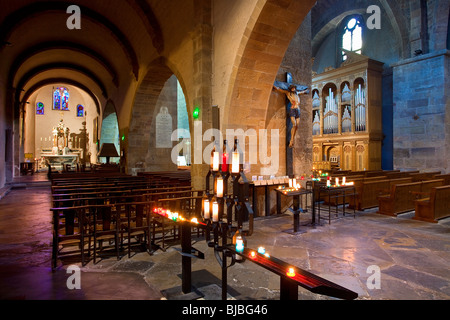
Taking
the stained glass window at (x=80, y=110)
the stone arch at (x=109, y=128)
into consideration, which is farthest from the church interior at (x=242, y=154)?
the stained glass window at (x=80, y=110)

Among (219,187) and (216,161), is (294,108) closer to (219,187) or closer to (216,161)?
(216,161)

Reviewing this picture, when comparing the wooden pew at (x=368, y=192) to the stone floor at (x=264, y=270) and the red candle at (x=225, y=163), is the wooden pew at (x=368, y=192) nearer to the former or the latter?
the stone floor at (x=264, y=270)

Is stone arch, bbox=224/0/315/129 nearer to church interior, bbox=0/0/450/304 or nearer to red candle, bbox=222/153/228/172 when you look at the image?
church interior, bbox=0/0/450/304

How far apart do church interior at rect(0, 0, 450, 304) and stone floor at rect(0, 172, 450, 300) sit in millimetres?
28

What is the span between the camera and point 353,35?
1459 cm

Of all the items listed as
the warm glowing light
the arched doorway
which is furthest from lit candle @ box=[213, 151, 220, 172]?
the arched doorway

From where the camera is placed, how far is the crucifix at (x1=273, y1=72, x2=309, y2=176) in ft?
21.1

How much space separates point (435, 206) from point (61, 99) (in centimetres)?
2836

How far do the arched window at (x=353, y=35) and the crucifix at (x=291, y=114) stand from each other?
1026 cm

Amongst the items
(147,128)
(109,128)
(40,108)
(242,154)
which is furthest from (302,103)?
(40,108)

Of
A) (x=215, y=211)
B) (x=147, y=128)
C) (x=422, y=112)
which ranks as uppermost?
(x=422, y=112)

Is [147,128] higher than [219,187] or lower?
higher

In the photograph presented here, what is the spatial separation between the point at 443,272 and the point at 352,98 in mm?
11684

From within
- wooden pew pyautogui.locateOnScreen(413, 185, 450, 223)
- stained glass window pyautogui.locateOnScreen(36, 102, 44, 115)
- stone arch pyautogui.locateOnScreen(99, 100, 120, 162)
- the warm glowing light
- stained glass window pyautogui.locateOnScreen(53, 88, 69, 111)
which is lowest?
wooden pew pyautogui.locateOnScreen(413, 185, 450, 223)
